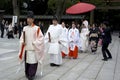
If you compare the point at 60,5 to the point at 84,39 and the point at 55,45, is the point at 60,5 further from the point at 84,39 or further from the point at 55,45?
the point at 55,45

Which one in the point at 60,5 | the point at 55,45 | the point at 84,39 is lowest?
the point at 84,39

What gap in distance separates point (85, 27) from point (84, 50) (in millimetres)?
1258

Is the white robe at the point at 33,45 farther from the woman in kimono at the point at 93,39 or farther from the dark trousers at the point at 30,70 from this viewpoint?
the woman in kimono at the point at 93,39

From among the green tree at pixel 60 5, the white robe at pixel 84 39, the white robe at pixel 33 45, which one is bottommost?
the white robe at pixel 84 39

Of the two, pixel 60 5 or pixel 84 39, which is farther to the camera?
pixel 60 5

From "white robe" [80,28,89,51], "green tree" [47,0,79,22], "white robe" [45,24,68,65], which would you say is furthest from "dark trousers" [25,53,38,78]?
"green tree" [47,0,79,22]

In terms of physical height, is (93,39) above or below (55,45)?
below

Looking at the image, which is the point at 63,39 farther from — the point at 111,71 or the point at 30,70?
the point at 30,70

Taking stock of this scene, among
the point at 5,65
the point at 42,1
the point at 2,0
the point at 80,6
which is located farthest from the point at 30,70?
the point at 42,1

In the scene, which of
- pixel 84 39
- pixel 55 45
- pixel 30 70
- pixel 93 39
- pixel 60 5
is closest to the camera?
pixel 30 70

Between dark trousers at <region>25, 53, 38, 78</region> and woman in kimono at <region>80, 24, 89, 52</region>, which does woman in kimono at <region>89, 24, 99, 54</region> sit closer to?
woman in kimono at <region>80, 24, 89, 52</region>

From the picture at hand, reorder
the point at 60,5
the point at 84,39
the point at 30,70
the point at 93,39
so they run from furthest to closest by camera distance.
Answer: the point at 60,5, the point at 84,39, the point at 93,39, the point at 30,70

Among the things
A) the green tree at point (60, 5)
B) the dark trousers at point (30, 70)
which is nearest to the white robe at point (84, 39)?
the dark trousers at point (30, 70)

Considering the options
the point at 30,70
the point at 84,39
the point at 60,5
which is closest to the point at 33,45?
the point at 30,70
